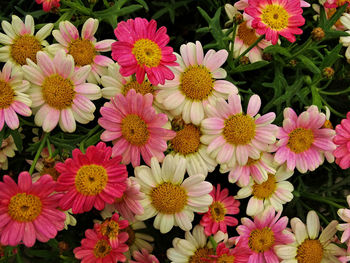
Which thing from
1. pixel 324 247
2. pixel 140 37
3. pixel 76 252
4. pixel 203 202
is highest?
pixel 140 37

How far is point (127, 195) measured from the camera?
44.7 inches

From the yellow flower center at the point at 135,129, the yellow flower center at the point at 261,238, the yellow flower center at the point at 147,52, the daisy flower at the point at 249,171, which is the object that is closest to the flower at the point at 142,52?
the yellow flower center at the point at 147,52

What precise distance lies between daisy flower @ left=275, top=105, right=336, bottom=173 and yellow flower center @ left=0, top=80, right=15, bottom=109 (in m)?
0.76

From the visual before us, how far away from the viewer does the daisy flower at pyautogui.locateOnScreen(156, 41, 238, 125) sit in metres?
1.20

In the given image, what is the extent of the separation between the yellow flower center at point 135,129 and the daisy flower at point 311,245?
0.56 m

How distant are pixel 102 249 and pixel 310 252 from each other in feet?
2.14

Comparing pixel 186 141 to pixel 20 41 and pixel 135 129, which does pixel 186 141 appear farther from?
pixel 20 41

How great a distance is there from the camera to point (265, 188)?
1.36 metres

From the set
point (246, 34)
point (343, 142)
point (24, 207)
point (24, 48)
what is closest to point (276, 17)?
point (246, 34)

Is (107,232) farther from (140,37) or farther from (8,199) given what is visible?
(140,37)

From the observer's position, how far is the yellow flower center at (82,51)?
127cm

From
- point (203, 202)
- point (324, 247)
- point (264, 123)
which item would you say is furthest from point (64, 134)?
point (324, 247)

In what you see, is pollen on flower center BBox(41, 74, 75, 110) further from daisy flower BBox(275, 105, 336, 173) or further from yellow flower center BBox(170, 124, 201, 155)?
daisy flower BBox(275, 105, 336, 173)

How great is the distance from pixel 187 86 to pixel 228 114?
0.14 metres
